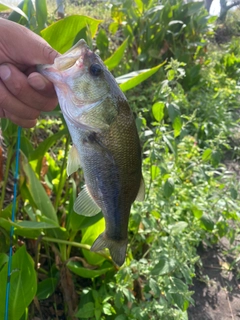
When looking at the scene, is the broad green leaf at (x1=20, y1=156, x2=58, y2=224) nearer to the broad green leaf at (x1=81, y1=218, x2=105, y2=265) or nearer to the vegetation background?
the vegetation background

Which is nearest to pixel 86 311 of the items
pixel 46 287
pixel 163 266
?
pixel 46 287

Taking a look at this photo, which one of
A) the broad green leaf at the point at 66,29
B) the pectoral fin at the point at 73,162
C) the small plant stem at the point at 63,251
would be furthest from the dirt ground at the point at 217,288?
the broad green leaf at the point at 66,29

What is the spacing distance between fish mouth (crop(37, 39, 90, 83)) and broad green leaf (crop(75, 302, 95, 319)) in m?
1.20

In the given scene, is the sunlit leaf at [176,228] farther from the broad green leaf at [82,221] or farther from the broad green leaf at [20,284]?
the broad green leaf at [20,284]

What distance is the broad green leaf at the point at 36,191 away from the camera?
6.23ft

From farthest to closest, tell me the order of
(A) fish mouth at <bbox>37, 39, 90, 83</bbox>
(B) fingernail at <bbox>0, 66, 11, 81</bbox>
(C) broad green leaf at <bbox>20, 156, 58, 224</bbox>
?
(C) broad green leaf at <bbox>20, 156, 58, 224</bbox>, (B) fingernail at <bbox>0, 66, 11, 81</bbox>, (A) fish mouth at <bbox>37, 39, 90, 83</bbox>

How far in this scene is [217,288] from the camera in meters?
2.67

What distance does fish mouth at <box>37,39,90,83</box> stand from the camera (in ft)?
3.66

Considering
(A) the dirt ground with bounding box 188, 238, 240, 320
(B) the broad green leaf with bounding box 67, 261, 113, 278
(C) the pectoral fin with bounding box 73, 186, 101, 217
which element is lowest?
(A) the dirt ground with bounding box 188, 238, 240, 320

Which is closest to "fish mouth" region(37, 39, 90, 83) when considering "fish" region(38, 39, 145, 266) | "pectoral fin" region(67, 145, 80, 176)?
"fish" region(38, 39, 145, 266)

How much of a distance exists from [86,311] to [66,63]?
1.25 meters

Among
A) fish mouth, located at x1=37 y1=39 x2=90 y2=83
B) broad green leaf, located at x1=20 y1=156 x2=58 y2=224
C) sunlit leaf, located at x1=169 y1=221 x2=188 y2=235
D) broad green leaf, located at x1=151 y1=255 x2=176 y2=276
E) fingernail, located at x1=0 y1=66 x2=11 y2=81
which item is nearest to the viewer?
fish mouth, located at x1=37 y1=39 x2=90 y2=83

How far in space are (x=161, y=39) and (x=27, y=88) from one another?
4.40 meters

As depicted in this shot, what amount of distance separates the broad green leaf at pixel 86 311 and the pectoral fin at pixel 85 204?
0.77 metres
